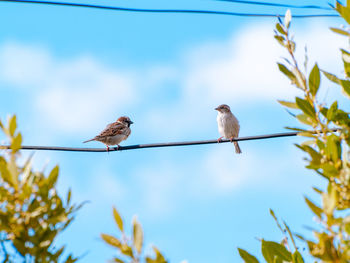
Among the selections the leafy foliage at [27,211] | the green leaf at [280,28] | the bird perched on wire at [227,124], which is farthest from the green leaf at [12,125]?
the bird perched on wire at [227,124]

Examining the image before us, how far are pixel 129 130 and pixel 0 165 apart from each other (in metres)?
10.8

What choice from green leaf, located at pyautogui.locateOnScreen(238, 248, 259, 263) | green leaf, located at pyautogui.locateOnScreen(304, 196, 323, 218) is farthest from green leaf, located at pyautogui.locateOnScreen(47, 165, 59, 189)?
green leaf, located at pyautogui.locateOnScreen(304, 196, 323, 218)

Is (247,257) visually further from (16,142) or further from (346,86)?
(16,142)

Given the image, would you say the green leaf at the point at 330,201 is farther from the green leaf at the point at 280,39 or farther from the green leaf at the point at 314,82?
the green leaf at the point at 280,39

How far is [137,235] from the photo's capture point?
1.59 m

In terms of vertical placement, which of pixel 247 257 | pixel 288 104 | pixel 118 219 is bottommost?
pixel 247 257

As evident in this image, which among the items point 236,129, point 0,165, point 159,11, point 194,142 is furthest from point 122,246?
point 236,129

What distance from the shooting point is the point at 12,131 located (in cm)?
189

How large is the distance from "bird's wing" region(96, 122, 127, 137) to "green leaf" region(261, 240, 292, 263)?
996 centimetres

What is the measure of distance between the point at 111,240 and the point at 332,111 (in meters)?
1.17

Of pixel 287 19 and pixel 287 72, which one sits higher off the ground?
pixel 287 19

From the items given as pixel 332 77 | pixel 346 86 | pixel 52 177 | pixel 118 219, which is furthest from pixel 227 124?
pixel 118 219

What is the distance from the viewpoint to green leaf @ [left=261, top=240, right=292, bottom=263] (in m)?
2.05

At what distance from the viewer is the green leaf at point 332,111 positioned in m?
2.22
